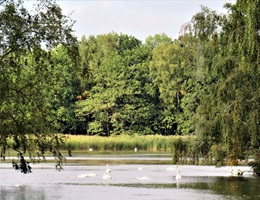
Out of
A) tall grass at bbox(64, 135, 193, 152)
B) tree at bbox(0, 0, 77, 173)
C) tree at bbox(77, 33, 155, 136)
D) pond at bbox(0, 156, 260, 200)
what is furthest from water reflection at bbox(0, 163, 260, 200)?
tree at bbox(77, 33, 155, 136)

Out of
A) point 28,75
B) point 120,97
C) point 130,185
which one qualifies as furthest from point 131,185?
point 120,97

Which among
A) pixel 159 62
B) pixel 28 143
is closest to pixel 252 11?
pixel 28 143

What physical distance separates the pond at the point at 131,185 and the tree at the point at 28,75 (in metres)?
6.95

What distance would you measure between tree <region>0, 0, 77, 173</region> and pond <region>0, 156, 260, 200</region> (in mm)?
6951

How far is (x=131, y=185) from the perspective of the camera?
25.2m

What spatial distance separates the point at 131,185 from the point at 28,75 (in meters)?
11.6

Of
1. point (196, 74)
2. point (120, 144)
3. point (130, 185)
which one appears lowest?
point (130, 185)

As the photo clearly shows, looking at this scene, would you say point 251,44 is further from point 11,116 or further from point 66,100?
point 66,100

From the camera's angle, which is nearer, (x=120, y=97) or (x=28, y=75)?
(x=28, y=75)

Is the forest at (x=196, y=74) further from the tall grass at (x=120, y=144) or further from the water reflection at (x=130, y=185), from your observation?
the tall grass at (x=120, y=144)

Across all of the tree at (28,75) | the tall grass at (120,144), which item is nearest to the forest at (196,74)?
the tree at (28,75)

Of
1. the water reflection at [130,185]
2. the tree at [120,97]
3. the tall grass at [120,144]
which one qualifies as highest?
the tree at [120,97]

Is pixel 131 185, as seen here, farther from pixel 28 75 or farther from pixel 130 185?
pixel 28 75

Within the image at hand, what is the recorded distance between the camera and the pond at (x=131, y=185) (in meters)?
21.4
